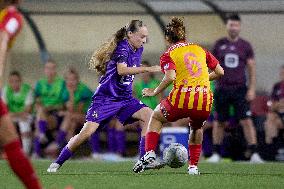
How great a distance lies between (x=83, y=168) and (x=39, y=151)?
15.2 feet

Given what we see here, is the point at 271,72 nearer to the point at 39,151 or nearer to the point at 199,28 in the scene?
the point at 199,28

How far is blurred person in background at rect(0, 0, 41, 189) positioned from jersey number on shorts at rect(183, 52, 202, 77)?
408 cm

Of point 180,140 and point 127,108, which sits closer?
point 127,108

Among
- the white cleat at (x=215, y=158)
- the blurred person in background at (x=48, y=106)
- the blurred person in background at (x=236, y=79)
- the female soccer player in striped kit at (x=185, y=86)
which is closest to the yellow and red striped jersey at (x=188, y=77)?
the female soccer player in striped kit at (x=185, y=86)

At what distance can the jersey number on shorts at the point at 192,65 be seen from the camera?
10445mm

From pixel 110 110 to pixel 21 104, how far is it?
5893 millimetres

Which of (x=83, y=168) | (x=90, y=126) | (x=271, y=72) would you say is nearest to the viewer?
(x=90, y=126)

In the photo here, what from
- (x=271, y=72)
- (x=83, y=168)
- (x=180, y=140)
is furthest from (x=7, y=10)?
(x=271, y=72)

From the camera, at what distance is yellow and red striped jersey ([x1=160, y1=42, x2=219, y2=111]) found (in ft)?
34.3

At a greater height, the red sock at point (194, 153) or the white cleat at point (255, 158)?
the red sock at point (194, 153)

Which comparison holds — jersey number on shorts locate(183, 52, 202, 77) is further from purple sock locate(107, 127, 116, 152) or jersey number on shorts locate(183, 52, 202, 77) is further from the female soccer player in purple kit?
purple sock locate(107, 127, 116, 152)

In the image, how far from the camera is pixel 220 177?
33.7ft

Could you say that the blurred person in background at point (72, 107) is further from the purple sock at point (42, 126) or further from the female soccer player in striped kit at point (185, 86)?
the female soccer player in striped kit at point (185, 86)

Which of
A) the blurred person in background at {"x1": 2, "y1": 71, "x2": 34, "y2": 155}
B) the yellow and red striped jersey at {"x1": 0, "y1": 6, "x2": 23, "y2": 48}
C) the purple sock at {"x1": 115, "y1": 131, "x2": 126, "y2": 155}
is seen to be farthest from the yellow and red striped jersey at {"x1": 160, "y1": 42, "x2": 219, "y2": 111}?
the blurred person in background at {"x1": 2, "y1": 71, "x2": 34, "y2": 155}
